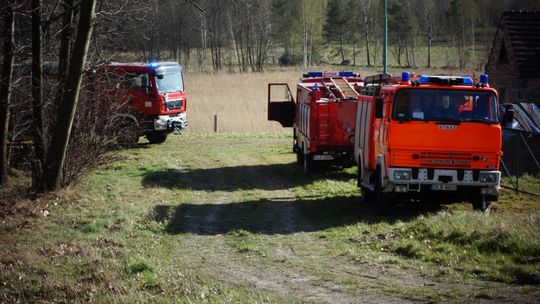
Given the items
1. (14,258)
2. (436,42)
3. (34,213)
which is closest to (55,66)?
(34,213)

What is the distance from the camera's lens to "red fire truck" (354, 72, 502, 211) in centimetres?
1445

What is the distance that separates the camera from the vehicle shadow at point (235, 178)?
1991 cm

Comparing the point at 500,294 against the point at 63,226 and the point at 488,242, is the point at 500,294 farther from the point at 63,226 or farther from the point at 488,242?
the point at 63,226

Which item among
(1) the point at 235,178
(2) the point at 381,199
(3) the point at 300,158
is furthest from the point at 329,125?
(2) the point at 381,199

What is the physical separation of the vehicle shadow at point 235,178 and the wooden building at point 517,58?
11.1 m

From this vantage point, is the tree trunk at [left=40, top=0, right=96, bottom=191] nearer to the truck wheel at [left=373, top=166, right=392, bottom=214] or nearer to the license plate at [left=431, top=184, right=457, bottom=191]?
the truck wheel at [left=373, top=166, right=392, bottom=214]

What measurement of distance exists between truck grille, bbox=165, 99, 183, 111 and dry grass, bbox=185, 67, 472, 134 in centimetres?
642

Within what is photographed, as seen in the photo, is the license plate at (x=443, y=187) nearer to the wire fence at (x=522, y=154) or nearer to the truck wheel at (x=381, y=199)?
the truck wheel at (x=381, y=199)

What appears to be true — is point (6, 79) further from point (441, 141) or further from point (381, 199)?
point (441, 141)

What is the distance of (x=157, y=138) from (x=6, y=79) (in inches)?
542

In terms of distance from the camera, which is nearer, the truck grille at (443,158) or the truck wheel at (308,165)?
the truck grille at (443,158)

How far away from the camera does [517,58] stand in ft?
97.0

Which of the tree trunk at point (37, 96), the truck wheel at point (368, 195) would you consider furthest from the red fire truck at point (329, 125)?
the tree trunk at point (37, 96)

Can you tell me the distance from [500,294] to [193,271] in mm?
4279
